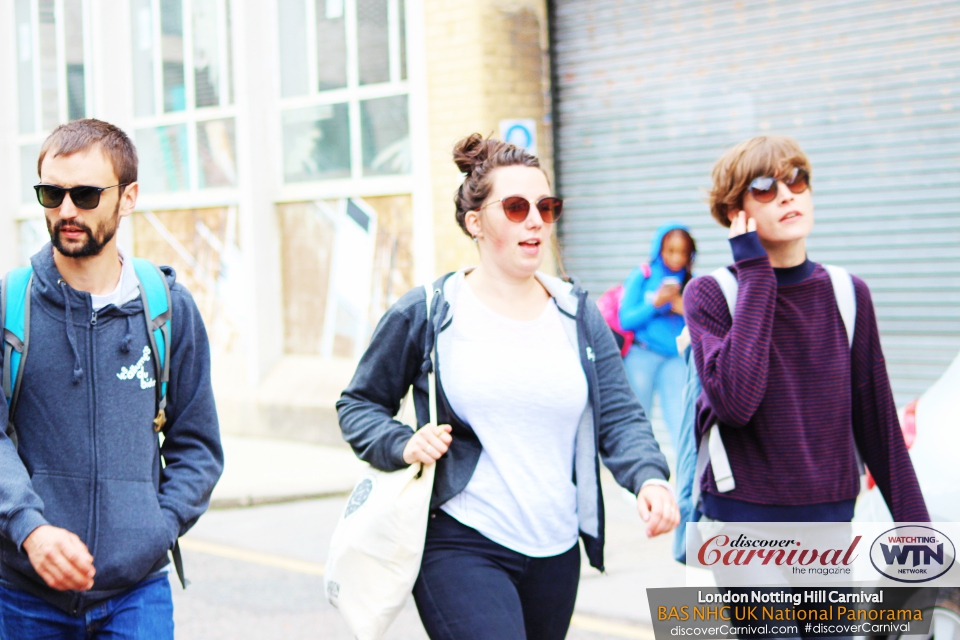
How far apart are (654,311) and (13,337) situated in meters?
5.58

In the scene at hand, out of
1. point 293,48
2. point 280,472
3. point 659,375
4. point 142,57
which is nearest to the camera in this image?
point 659,375

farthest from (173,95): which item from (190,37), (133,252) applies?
(133,252)

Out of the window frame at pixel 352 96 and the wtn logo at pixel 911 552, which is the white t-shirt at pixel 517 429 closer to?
the wtn logo at pixel 911 552

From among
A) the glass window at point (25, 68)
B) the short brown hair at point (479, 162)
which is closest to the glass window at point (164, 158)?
the glass window at point (25, 68)

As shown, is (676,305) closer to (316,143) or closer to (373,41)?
(373,41)

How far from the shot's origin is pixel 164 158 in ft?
44.1

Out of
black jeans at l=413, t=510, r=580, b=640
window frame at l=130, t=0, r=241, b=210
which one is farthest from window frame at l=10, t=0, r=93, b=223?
black jeans at l=413, t=510, r=580, b=640

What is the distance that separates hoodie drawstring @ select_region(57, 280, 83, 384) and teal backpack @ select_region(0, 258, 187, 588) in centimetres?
8

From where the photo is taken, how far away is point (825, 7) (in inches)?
355

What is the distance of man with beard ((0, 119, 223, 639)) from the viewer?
279 centimetres

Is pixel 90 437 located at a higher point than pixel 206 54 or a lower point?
lower

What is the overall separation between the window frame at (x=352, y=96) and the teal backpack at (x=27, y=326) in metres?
8.19

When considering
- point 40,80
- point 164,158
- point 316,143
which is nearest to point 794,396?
point 316,143

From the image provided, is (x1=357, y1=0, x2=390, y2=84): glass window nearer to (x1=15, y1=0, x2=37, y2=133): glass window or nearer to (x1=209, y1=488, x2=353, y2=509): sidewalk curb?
(x1=209, y1=488, x2=353, y2=509): sidewalk curb
